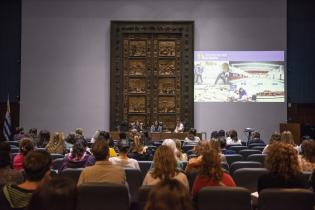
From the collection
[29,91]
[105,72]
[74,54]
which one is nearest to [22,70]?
[29,91]

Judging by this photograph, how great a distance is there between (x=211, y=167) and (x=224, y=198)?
728mm

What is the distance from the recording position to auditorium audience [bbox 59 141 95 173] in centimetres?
592

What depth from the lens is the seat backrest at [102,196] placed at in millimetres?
3826

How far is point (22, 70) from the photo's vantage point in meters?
16.7

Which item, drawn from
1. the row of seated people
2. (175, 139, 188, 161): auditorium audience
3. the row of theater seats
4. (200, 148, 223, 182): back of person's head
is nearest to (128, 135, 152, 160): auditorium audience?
(175, 139, 188, 161): auditorium audience

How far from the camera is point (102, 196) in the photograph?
3.85 metres

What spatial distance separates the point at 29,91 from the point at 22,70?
81 centimetres

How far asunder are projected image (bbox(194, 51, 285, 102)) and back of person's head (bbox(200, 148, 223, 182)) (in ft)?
39.4

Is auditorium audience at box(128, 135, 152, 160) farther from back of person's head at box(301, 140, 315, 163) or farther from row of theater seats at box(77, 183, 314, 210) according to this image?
row of theater seats at box(77, 183, 314, 210)

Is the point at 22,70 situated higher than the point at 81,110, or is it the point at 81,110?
the point at 22,70

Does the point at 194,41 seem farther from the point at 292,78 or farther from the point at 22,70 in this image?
the point at 22,70

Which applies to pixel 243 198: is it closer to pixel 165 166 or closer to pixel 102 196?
pixel 165 166

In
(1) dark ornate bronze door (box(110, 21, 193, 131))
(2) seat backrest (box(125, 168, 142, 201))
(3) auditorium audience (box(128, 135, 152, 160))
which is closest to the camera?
(2) seat backrest (box(125, 168, 142, 201))

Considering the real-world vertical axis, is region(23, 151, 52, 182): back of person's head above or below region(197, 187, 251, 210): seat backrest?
above
